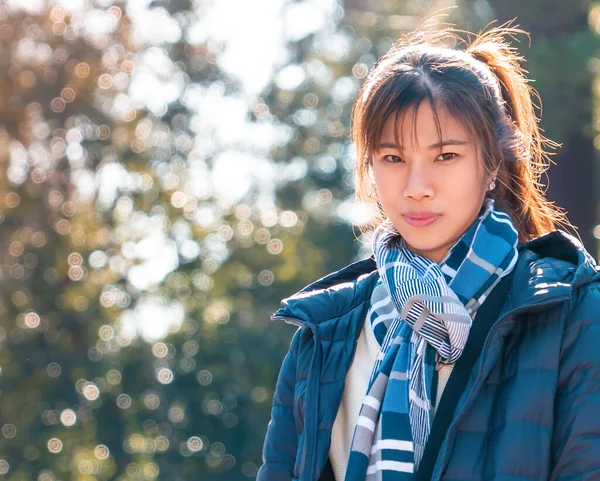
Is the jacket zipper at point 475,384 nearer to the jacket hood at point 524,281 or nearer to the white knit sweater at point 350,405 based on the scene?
the jacket hood at point 524,281

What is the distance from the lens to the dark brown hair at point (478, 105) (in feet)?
6.41

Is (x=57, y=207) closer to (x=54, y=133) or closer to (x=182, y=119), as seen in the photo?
(x=54, y=133)

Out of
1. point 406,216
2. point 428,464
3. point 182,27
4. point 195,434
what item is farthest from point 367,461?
point 182,27

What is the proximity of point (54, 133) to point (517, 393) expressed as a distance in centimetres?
790

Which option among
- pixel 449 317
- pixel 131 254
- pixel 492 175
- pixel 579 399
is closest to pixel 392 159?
pixel 492 175

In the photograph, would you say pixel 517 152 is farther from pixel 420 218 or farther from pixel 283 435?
pixel 283 435

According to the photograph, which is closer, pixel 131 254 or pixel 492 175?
pixel 492 175

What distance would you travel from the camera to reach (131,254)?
9.09 meters

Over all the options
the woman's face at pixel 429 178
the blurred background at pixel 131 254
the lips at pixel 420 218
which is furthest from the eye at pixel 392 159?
the blurred background at pixel 131 254

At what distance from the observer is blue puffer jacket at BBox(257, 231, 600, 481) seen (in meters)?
1.69

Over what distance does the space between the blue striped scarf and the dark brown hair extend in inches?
4.2

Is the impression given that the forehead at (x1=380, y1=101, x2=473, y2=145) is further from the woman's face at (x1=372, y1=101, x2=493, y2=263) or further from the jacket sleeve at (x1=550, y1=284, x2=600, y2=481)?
the jacket sleeve at (x1=550, y1=284, x2=600, y2=481)

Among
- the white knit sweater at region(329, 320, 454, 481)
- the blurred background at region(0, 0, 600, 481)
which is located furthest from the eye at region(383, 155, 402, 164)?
the blurred background at region(0, 0, 600, 481)

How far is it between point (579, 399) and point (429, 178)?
494 millimetres
